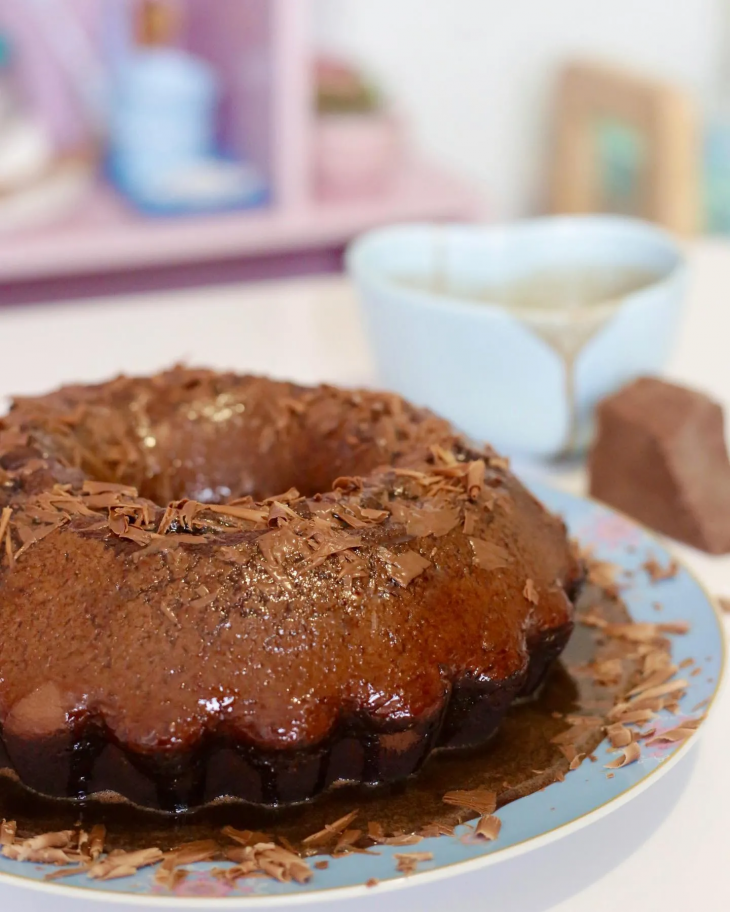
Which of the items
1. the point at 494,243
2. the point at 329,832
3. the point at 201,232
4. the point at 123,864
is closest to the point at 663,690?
the point at 329,832

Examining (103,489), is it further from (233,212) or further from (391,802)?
(233,212)

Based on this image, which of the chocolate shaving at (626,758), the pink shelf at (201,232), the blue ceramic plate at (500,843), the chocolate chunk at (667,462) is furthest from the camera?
the pink shelf at (201,232)

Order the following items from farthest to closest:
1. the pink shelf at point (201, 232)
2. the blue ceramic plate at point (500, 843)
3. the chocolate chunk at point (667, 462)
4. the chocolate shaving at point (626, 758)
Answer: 1. the pink shelf at point (201, 232)
2. the chocolate chunk at point (667, 462)
3. the chocolate shaving at point (626, 758)
4. the blue ceramic plate at point (500, 843)

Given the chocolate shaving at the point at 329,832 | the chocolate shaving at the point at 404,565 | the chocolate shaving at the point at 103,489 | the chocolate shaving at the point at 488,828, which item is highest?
the chocolate shaving at the point at 103,489

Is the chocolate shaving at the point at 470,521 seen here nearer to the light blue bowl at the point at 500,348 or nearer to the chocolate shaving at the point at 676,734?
the chocolate shaving at the point at 676,734

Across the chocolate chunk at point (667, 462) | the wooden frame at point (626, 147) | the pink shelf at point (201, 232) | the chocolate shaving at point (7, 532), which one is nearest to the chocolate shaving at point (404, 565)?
the chocolate shaving at point (7, 532)

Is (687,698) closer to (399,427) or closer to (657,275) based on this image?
(399,427)

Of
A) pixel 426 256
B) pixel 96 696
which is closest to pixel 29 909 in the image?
pixel 96 696
